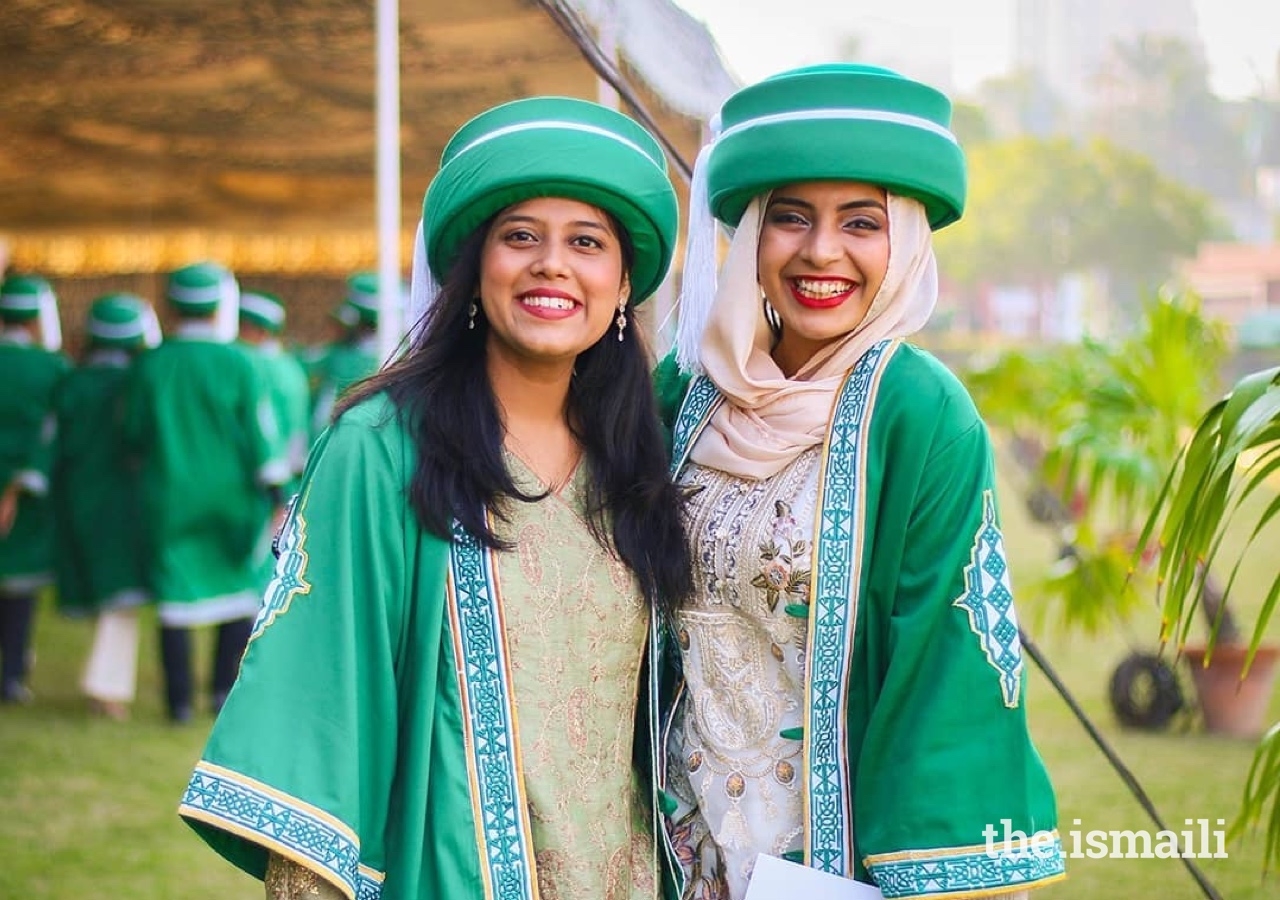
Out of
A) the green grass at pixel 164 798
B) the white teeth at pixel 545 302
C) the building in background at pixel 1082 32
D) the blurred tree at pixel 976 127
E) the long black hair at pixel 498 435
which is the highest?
the building in background at pixel 1082 32

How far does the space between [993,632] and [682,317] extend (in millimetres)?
742

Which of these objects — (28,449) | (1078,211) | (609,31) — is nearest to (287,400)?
(28,449)

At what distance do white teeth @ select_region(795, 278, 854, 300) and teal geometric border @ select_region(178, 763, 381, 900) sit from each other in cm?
98

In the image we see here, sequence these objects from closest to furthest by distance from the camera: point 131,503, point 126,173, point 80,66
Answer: point 80,66 < point 131,503 < point 126,173

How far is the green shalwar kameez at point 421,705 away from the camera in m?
1.86

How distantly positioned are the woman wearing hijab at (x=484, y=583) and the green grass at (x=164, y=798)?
183 cm

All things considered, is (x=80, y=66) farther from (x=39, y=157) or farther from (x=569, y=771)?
(x=569, y=771)

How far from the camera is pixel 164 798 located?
5.25m

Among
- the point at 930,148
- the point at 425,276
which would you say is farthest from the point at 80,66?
the point at 930,148

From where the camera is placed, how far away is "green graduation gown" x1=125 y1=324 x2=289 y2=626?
638 cm

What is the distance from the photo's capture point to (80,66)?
5.34 m

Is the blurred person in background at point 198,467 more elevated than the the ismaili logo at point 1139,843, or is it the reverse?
the blurred person in background at point 198,467

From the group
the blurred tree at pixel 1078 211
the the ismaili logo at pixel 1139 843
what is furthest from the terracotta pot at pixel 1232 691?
the blurred tree at pixel 1078 211

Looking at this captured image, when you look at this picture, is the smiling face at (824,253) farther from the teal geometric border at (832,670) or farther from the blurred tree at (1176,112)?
the blurred tree at (1176,112)
